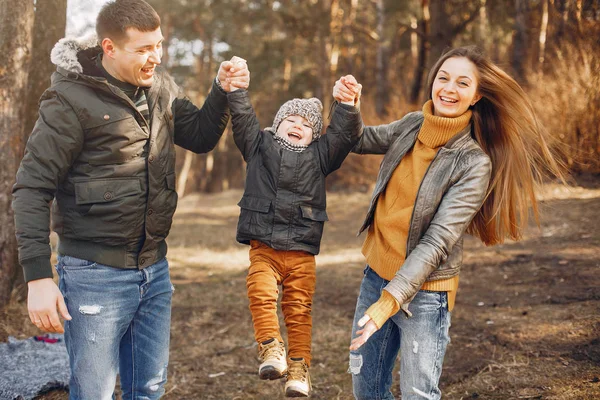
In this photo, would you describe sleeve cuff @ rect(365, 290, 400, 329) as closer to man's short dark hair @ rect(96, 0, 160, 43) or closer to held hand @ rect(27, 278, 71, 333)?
held hand @ rect(27, 278, 71, 333)

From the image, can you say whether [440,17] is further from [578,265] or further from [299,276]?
[299,276]

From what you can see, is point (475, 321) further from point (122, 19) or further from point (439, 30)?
point (439, 30)

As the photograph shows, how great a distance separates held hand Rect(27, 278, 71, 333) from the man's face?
3.26 feet

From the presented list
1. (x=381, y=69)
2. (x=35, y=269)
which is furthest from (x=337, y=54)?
(x=35, y=269)

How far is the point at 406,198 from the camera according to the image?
9.57 feet

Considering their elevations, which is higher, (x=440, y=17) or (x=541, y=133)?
(x=440, y=17)

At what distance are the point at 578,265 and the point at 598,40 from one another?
590 centimetres

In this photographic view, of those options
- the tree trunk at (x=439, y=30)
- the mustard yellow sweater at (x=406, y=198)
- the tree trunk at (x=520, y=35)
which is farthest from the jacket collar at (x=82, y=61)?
the tree trunk at (x=520, y=35)

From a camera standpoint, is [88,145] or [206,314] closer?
[88,145]

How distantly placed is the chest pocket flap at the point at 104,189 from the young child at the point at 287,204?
63 centimetres

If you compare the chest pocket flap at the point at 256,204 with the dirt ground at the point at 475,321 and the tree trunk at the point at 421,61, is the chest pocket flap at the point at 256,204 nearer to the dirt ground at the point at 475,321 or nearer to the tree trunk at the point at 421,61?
the dirt ground at the point at 475,321

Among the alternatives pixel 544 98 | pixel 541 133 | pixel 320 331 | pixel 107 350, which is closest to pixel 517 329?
pixel 320 331

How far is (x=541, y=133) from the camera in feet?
10.3

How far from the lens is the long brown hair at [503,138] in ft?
9.66
